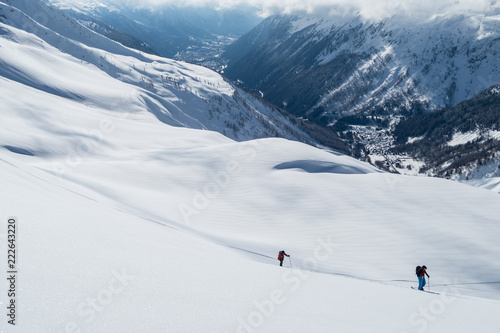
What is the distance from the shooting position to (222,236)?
1744 cm

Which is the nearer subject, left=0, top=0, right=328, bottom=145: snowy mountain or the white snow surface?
the white snow surface

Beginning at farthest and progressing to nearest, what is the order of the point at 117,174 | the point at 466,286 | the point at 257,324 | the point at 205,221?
the point at 117,174 < the point at 205,221 < the point at 466,286 < the point at 257,324

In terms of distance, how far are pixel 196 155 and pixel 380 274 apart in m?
21.0

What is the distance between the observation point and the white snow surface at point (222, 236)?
6.11 metres

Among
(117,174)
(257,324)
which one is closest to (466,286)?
(257,324)

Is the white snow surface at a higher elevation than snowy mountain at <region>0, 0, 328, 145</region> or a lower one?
lower

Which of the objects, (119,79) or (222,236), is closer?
(222,236)

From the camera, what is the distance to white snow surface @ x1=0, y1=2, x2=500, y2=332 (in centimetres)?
611

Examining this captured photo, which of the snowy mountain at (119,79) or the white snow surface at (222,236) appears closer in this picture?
the white snow surface at (222,236)

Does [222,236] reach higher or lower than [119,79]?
lower

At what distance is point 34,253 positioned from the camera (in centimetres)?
630

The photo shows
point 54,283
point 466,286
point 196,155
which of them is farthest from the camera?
point 196,155

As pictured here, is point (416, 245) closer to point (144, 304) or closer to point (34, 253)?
point (144, 304)

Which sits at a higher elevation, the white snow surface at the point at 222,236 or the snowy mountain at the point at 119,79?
the snowy mountain at the point at 119,79
